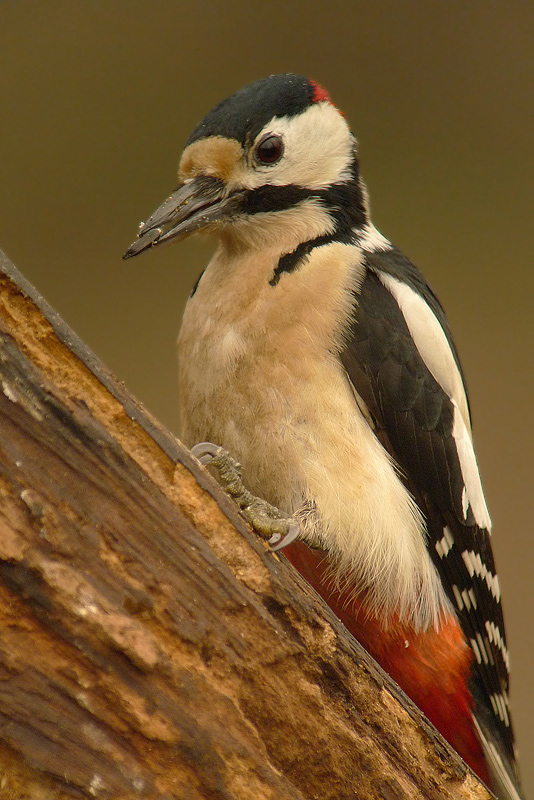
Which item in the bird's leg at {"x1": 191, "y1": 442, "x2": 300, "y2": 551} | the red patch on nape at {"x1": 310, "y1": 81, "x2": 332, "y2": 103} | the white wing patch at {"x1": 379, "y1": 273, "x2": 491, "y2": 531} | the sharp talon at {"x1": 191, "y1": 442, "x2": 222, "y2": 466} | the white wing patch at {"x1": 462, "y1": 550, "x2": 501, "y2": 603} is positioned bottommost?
the white wing patch at {"x1": 462, "y1": 550, "x2": 501, "y2": 603}

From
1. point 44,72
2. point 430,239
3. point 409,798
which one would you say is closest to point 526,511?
point 430,239

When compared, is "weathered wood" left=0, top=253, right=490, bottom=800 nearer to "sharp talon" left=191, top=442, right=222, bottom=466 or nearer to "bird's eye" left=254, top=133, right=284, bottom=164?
"sharp talon" left=191, top=442, right=222, bottom=466

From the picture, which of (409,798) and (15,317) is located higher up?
(15,317)

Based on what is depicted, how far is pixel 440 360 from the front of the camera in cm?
129

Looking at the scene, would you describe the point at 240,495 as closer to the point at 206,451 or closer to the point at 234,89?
the point at 206,451

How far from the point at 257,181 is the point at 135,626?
72 cm

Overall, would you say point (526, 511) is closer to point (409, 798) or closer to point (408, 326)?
point (408, 326)

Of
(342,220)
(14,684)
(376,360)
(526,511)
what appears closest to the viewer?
(14,684)

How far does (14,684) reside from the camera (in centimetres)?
76

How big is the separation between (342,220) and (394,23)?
1.53m

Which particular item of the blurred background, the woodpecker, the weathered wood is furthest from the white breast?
the blurred background

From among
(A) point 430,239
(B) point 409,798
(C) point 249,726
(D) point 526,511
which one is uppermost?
(C) point 249,726

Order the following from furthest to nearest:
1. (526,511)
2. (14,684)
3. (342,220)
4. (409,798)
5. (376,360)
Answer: (526,511)
(342,220)
(376,360)
(409,798)
(14,684)

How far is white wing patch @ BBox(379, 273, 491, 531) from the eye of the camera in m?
1.26
